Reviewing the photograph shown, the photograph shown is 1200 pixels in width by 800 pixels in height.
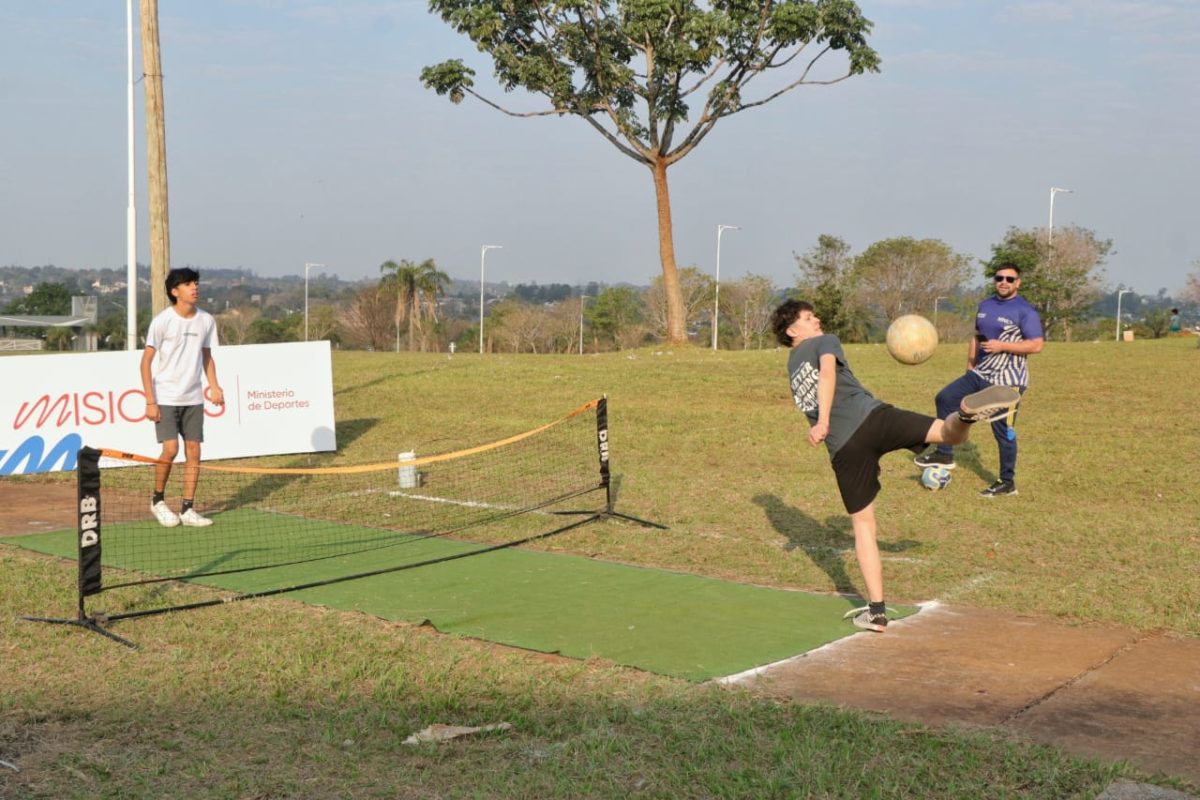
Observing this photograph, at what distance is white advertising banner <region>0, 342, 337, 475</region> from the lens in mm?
13156

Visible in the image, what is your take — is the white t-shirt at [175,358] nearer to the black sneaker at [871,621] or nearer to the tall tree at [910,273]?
the black sneaker at [871,621]

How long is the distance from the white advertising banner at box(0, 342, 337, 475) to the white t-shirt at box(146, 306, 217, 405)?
389 centimetres

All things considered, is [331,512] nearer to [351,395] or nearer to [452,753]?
[452,753]

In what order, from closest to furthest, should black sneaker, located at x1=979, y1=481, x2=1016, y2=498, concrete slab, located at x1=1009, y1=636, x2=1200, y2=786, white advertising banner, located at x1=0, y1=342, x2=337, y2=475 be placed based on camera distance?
concrete slab, located at x1=1009, y1=636, x2=1200, y2=786, black sneaker, located at x1=979, y1=481, x2=1016, y2=498, white advertising banner, located at x1=0, y1=342, x2=337, y2=475

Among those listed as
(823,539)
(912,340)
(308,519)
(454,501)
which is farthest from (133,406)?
(912,340)

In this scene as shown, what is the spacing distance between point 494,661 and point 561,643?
52 cm

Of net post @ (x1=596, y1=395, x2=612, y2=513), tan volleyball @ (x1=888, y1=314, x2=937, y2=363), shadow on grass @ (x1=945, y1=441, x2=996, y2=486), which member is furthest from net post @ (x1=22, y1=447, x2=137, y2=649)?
shadow on grass @ (x1=945, y1=441, x2=996, y2=486)

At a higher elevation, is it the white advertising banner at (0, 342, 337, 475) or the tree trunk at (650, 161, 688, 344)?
the tree trunk at (650, 161, 688, 344)

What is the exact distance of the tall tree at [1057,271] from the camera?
49344 millimetres

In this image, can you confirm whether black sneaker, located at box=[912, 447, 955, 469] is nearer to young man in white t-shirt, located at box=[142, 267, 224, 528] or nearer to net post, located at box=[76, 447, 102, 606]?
young man in white t-shirt, located at box=[142, 267, 224, 528]

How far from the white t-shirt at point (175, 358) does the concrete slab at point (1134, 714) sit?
7.32 metres

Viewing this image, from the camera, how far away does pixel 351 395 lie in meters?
21.7

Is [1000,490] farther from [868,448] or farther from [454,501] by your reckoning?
[454,501]

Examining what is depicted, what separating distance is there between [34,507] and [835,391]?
27.2 ft
